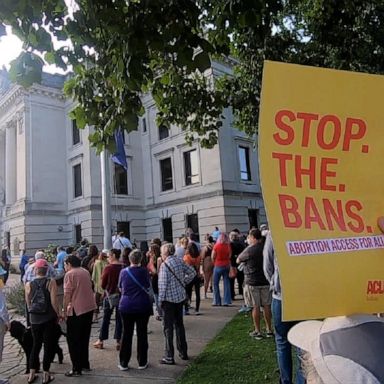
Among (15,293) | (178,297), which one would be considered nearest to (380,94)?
(178,297)

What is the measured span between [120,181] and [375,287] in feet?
106

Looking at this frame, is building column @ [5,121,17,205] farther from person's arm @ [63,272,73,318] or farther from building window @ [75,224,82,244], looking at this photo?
person's arm @ [63,272,73,318]

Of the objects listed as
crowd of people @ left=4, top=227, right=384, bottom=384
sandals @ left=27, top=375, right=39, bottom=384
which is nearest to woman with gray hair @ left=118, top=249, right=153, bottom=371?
crowd of people @ left=4, top=227, right=384, bottom=384

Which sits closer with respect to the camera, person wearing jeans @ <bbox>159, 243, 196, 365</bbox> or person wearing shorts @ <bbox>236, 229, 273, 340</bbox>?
person wearing jeans @ <bbox>159, 243, 196, 365</bbox>

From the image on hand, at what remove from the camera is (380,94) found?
1.73 m

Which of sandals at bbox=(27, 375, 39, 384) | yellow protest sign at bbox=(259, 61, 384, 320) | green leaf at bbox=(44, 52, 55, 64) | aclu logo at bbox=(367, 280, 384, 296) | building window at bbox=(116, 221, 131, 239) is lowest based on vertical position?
sandals at bbox=(27, 375, 39, 384)

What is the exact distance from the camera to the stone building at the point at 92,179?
29141mm

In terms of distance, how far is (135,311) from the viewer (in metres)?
7.03

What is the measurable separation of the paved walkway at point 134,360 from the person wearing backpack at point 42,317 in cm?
37

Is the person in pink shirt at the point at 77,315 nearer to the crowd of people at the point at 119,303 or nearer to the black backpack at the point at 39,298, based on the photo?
the crowd of people at the point at 119,303

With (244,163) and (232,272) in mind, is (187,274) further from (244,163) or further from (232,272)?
(244,163)

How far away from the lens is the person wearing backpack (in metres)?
6.68

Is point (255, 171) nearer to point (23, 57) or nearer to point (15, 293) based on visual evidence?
point (15, 293)

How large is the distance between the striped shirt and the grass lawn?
1.09 m
